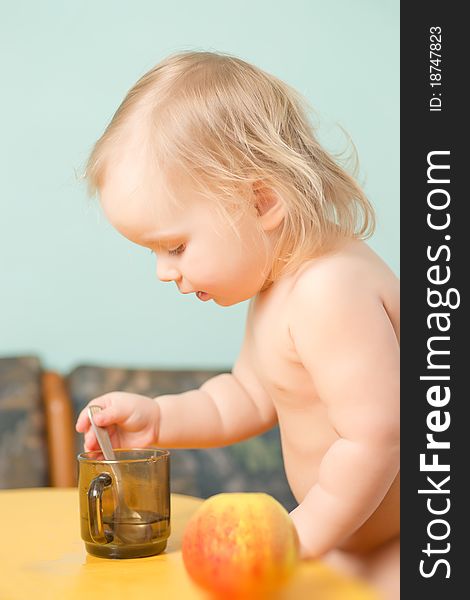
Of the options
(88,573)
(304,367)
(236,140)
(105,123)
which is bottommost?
(88,573)

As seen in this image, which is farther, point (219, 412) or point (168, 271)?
point (219, 412)

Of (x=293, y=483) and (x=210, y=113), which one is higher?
(x=210, y=113)

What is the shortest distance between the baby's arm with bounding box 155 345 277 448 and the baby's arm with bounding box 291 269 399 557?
0.16 meters

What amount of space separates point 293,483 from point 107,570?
0.61ft

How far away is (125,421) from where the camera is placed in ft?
1.90

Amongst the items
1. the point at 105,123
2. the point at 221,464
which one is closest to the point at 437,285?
the point at 105,123

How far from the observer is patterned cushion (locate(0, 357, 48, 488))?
1.26 m

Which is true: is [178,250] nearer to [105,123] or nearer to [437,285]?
[437,285]

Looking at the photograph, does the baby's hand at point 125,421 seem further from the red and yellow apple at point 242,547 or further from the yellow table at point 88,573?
the red and yellow apple at point 242,547

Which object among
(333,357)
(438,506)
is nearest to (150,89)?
(333,357)

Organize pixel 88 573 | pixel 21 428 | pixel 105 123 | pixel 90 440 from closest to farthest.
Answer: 1. pixel 88 573
2. pixel 90 440
3. pixel 105 123
4. pixel 21 428

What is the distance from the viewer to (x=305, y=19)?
3.41 feet

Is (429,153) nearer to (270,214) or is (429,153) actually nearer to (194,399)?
(270,214)

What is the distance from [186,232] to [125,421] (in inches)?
5.8
